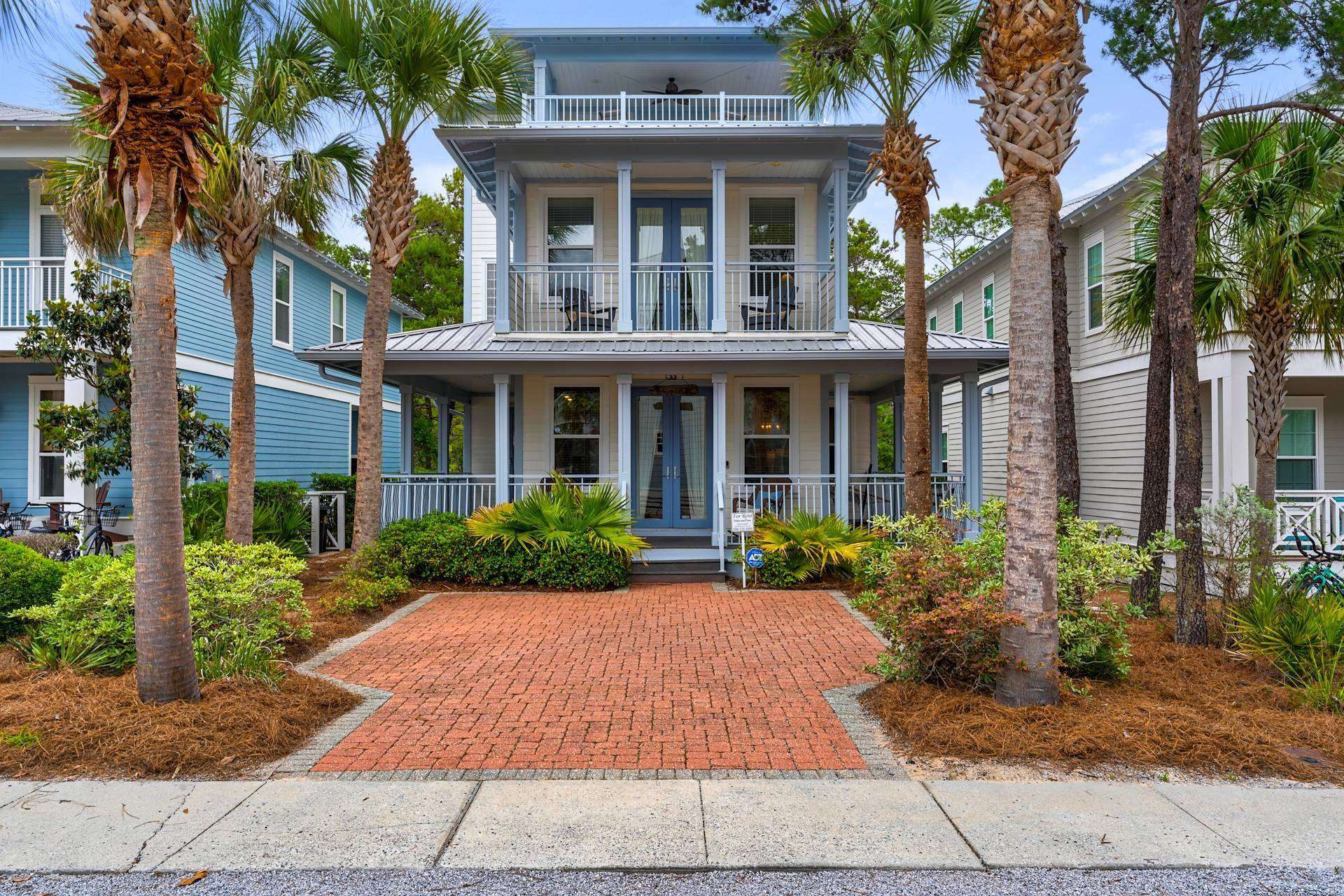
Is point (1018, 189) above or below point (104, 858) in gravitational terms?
above

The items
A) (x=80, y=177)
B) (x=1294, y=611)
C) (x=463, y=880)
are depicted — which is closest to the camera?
(x=463, y=880)

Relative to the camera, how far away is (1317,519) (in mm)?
10672

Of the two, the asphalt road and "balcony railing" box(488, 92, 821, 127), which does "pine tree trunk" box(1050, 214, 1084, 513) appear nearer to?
the asphalt road

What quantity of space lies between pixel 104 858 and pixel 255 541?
28.7ft

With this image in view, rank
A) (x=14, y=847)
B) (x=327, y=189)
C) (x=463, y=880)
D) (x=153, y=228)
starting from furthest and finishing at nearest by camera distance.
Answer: (x=327, y=189), (x=153, y=228), (x=14, y=847), (x=463, y=880)

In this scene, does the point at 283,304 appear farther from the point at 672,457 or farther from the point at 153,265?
the point at 153,265

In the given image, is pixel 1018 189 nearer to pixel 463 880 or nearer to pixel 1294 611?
pixel 1294 611

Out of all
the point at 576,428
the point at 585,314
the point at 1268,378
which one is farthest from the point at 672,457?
the point at 1268,378

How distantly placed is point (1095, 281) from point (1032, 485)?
1185cm

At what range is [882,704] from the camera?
5.25 metres

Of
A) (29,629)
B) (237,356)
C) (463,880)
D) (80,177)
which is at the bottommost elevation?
(463,880)

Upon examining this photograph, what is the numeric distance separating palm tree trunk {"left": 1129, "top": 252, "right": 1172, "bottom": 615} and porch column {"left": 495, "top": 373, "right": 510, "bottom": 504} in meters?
8.15

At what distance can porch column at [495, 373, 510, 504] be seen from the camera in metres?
11.7

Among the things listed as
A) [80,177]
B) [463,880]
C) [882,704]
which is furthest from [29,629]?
[882,704]
